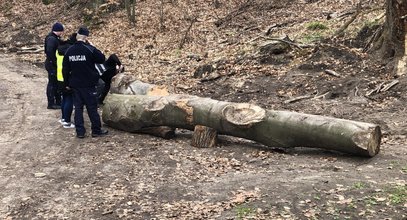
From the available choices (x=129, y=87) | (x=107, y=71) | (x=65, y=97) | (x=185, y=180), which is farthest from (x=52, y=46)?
(x=185, y=180)

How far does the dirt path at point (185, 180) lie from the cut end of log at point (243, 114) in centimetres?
53

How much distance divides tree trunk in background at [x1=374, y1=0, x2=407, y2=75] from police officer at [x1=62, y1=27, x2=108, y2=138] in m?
6.78

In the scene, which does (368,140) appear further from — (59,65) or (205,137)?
(59,65)


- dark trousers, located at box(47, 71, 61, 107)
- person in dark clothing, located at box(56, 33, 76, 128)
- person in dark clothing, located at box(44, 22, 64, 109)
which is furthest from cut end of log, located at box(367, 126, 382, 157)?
dark trousers, located at box(47, 71, 61, 107)

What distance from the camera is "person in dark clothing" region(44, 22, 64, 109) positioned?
34.1 ft

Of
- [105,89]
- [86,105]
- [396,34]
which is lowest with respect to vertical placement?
[86,105]

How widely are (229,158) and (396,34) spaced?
5918mm

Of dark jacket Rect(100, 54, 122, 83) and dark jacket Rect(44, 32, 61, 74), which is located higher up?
dark jacket Rect(44, 32, 61, 74)

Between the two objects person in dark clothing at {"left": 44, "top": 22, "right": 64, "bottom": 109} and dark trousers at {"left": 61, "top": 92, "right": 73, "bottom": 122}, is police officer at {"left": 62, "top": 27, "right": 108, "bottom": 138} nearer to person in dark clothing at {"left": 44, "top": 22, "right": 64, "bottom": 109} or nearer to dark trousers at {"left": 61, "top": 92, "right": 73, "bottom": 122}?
dark trousers at {"left": 61, "top": 92, "right": 73, "bottom": 122}

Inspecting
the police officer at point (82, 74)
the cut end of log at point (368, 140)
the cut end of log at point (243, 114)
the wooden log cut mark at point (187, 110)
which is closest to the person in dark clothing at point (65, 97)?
the police officer at point (82, 74)

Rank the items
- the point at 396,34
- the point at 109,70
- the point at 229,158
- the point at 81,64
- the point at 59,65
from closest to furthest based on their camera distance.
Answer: the point at 229,158 → the point at 81,64 → the point at 59,65 → the point at 396,34 → the point at 109,70

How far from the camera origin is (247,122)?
7746mm

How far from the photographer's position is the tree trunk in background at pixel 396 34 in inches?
414

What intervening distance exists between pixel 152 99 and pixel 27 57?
13.0 meters
